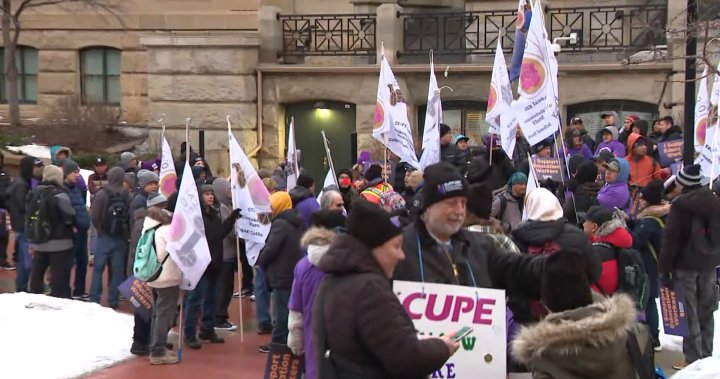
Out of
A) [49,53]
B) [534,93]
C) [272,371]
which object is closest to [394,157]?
[534,93]

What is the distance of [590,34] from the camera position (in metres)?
21.4

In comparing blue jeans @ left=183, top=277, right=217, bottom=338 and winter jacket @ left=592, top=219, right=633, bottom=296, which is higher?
winter jacket @ left=592, top=219, right=633, bottom=296

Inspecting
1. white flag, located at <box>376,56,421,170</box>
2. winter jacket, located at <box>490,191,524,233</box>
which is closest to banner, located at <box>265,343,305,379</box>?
winter jacket, located at <box>490,191,524,233</box>

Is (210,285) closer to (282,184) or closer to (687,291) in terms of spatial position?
(282,184)

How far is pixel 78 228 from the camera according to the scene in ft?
43.5

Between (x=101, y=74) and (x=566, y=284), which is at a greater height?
(x=101, y=74)

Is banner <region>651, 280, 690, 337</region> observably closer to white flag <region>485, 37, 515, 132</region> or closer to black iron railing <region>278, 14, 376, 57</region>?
white flag <region>485, 37, 515, 132</region>

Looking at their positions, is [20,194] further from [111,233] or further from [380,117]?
[380,117]

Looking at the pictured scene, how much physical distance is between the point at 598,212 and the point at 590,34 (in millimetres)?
13195

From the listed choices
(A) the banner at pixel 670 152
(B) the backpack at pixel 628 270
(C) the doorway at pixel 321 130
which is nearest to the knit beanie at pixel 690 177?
(B) the backpack at pixel 628 270

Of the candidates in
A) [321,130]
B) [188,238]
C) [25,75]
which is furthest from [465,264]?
[25,75]

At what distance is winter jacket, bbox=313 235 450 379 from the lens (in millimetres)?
4707

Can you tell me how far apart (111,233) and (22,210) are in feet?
7.21

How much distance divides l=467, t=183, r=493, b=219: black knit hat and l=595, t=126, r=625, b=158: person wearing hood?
9.44 meters
